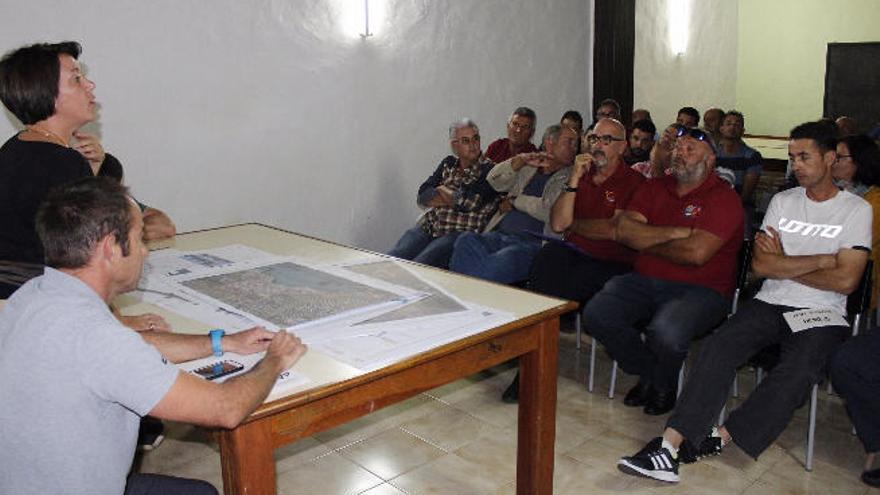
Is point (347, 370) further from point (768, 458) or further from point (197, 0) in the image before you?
point (197, 0)

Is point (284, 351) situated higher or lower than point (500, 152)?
lower

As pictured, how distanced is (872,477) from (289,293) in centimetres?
212

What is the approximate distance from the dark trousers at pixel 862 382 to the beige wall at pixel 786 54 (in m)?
7.50

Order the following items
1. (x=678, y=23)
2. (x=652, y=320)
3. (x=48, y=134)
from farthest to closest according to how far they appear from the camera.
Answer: (x=678, y=23) → (x=652, y=320) → (x=48, y=134)

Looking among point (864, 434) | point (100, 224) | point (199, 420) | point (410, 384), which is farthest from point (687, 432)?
point (100, 224)

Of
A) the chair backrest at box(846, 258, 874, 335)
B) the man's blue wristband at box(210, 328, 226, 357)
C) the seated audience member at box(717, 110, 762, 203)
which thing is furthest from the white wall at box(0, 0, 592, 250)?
the chair backrest at box(846, 258, 874, 335)

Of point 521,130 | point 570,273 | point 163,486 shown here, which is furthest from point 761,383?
point 521,130

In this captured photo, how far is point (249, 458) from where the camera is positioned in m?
1.57

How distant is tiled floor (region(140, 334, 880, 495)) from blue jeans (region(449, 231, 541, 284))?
61cm

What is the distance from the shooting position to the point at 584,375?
3.69 meters

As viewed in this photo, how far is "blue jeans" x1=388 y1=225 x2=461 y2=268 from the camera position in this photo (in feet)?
13.3

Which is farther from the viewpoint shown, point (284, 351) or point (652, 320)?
point (652, 320)

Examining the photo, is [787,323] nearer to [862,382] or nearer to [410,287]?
[862,382]

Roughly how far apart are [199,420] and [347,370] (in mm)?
384
